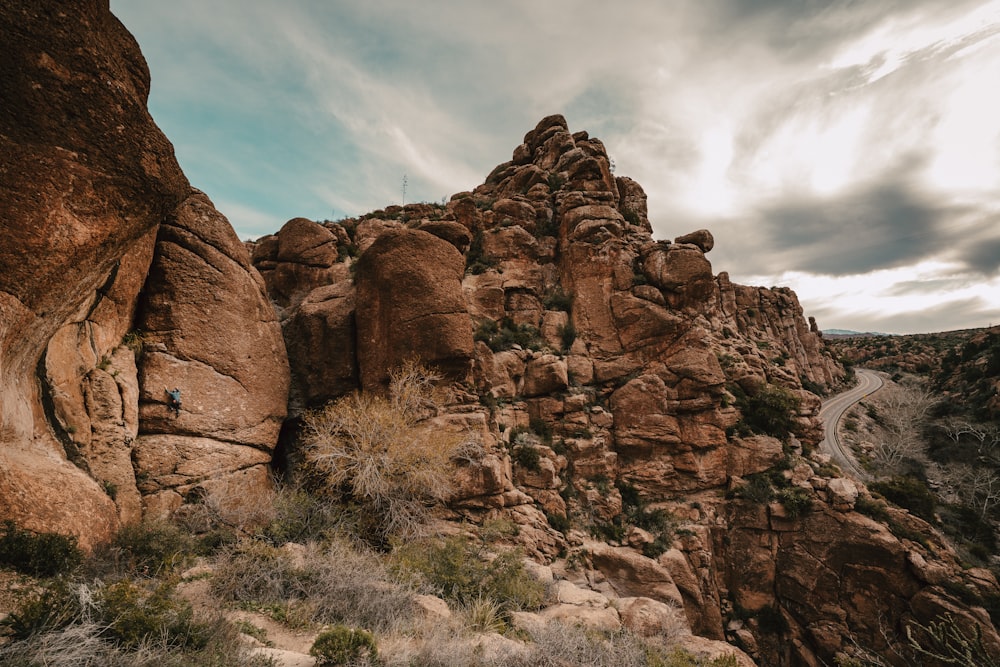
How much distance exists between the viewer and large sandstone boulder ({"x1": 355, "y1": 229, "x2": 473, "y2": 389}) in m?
13.3

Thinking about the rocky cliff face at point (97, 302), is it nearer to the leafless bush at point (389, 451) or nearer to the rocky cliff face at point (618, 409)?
the leafless bush at point (389, 451)

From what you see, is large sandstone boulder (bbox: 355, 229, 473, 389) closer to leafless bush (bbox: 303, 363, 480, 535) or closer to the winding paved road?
leafless bush (bbox: 303, 363, 480, 535)

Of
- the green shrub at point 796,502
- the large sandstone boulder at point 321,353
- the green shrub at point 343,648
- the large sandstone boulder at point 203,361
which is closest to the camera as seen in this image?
the green shrub at point 343,648

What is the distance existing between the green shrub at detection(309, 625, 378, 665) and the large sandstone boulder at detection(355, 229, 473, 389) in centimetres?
921

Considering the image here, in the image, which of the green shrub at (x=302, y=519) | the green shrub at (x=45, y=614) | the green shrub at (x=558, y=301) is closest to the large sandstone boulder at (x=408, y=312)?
the green shrub at (x=302, y=519)

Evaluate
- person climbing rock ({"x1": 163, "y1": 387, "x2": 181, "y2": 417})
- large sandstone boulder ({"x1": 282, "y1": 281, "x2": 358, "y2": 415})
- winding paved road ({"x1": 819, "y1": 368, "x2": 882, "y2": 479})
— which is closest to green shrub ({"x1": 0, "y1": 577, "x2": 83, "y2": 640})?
person climbing rock ({"x1": 163, "y1": 387, "x2": 181, "y2": 417})

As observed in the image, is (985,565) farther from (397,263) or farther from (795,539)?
(397,263)

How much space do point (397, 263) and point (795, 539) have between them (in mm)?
19246

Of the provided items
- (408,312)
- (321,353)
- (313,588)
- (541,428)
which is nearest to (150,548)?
(313,588)

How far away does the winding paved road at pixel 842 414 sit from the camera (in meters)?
31.1

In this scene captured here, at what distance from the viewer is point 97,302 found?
8906 mm

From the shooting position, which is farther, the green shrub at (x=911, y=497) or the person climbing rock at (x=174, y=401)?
the green shrub at (x=911, y=497)

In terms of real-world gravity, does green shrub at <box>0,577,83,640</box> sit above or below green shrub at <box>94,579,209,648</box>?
above

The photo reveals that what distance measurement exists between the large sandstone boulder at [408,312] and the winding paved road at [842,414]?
21.2 meters
